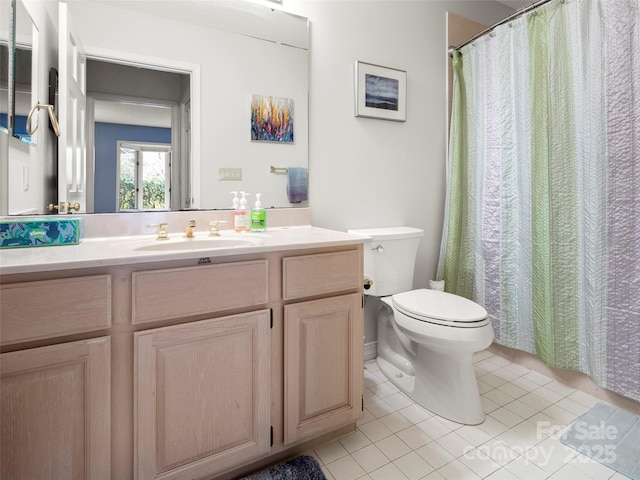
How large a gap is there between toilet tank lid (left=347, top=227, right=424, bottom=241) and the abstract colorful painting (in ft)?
2.03

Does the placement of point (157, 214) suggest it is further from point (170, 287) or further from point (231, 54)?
point (231, 54)

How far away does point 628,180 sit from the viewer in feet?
4.95

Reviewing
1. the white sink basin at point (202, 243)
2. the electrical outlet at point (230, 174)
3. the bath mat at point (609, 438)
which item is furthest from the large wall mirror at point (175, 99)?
the bath mat at point (609, 438)

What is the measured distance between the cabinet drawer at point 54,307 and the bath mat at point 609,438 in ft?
5.84

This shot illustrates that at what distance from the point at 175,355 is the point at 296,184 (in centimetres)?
101

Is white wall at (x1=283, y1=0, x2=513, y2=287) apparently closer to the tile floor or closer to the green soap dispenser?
the green soap dispenser

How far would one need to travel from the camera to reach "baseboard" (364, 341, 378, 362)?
2137 millimetres

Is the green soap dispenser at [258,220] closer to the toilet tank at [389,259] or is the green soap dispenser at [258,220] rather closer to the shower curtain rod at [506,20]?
the toilet tank at [389,259]

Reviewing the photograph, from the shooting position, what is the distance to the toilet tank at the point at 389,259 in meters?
1.86

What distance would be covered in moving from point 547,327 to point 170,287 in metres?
1.82

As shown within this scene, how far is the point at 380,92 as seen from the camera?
203cm

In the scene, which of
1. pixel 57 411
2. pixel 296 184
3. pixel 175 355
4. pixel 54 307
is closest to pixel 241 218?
pixel 296 184

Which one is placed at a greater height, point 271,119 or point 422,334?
point 271,119

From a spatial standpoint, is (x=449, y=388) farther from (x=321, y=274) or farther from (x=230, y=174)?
(x=230, y=174)
